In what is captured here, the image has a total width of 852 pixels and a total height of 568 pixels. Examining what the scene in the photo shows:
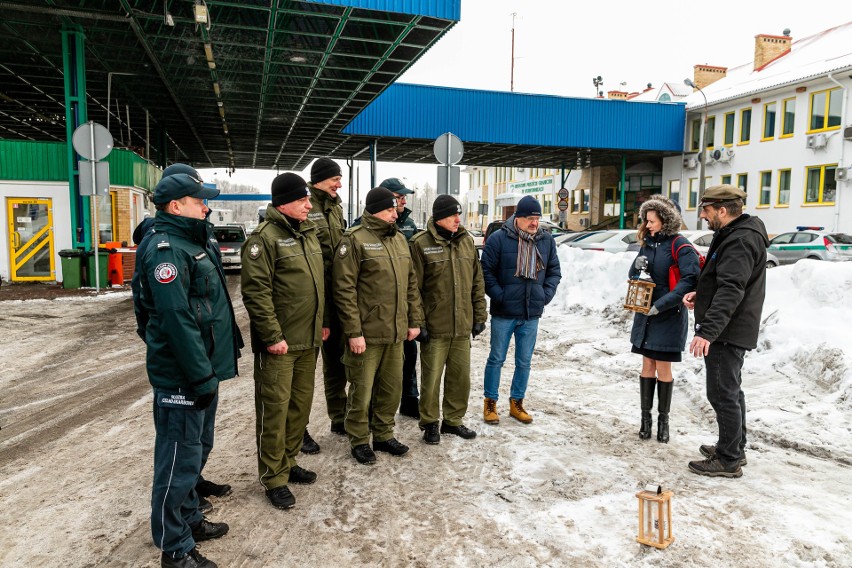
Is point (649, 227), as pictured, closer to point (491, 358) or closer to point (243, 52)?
point (491, 358)

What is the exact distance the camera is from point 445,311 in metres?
5.14

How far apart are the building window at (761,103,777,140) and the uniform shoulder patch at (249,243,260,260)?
98.7ft

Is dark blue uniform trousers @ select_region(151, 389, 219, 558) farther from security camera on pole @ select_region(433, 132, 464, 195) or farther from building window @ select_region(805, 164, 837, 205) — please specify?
building window @ select_region(805, 164, 837, 205)

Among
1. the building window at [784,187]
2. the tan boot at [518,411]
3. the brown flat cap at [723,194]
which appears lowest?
the tan boot at [518,411]

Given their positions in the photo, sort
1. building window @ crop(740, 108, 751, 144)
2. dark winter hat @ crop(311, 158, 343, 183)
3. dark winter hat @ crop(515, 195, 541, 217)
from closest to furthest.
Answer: dark winter hat @ crop(311, 158, 343, 183), dark winter hat @ crop(515, 195, 541, 217), building window @ crop(740, 108, 751, 144)

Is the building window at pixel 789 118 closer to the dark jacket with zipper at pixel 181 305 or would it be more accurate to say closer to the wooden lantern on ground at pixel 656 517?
the wooden lantern on ground at pixel 656 517

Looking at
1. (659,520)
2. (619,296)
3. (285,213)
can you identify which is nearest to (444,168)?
(619,296)

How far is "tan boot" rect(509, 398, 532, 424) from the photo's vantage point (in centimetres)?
554

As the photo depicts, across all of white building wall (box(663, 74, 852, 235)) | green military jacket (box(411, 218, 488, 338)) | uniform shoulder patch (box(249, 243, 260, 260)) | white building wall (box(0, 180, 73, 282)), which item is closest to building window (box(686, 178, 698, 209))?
white building wall (box(663, 74, 852, 235))

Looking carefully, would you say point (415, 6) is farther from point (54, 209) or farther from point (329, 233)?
point (54, 209)

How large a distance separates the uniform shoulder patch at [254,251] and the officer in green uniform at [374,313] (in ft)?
2.53

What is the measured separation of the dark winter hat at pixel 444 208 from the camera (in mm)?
5117

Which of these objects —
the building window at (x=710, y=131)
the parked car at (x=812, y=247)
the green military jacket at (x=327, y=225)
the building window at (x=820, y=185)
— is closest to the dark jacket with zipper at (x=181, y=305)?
the green military jacket at (x=327, y=225)

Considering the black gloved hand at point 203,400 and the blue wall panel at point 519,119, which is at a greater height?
the blue wall panel at point 519,119
